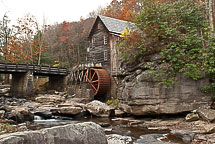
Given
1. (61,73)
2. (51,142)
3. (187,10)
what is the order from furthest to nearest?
1. (61,73)
2. (187,10)
3. (51,142)

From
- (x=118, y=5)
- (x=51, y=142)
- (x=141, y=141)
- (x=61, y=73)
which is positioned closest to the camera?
(x=51, y=142)

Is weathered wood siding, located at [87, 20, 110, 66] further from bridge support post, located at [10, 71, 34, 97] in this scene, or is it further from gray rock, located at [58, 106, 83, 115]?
gray rock, located at [58, 106, 83, 115]

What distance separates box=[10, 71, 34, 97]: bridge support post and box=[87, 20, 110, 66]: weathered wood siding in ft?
23.0

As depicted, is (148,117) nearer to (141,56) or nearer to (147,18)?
(141,56)

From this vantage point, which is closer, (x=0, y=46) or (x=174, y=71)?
(x=174, y=71)

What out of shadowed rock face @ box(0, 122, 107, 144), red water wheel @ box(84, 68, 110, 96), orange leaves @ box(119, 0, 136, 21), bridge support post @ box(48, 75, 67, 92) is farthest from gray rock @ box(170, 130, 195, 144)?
orange leaves @ box(119, 0, 136, 21)

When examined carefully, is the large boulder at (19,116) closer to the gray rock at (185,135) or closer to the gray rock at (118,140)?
the gray rock at (118,140)

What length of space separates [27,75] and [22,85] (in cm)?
138

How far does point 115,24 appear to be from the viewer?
21172 mm

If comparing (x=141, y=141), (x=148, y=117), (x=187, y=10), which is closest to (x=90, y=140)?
(x=141, y=141)

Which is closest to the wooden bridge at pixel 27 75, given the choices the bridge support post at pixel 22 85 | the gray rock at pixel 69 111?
the bridge support post at pixel 22 85

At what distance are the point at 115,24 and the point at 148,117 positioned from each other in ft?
42.5

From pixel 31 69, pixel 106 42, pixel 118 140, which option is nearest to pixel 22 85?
pixel 31 69

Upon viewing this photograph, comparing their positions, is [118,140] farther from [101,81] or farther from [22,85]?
[22,85]
